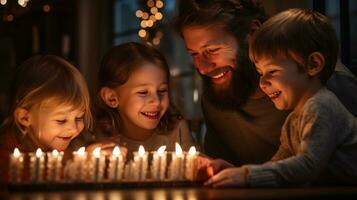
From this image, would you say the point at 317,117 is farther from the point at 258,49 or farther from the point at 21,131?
the point at 21,131

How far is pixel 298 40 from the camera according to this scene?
2297 mm

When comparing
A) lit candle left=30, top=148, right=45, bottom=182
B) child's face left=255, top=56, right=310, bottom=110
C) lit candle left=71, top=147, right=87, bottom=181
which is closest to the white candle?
lit candle left=71, top=147, right=87, bottom=181

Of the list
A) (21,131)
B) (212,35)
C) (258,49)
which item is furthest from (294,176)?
(21,131)

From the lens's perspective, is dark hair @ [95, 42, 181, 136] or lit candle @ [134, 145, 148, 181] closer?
lit candle @ [134, 145, 148, 181]

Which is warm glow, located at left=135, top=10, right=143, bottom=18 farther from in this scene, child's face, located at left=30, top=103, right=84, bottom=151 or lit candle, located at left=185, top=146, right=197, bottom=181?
lit candle, located at left=185, top=146, right=197, bottom=181

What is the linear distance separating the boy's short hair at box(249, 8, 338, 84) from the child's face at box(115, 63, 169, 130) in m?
0.69

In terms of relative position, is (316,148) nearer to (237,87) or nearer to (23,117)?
(237,87)

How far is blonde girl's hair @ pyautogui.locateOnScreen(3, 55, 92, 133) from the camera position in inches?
110

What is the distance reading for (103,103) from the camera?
3.18 m

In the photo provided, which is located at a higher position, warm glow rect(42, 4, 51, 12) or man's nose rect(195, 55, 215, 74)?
warm glow rect(42, 4, 51, 12)

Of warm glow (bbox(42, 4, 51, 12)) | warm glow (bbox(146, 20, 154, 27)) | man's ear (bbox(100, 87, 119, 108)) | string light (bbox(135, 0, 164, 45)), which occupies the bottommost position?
man's ear (bbox(100, 87, 119, 108))

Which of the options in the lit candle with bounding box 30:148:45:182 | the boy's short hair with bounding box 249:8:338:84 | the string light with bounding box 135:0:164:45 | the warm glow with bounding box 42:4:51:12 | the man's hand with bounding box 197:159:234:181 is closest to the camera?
the lit candle with bounding box 30:148:45:182

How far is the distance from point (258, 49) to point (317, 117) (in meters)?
0.34

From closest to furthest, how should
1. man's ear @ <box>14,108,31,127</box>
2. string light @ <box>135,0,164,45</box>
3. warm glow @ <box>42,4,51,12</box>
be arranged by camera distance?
1. man's ear @ <box>14,108,31,127</box>
2. string light @ <box>135,0,164,45</box>
3. warm glow @ <box>42,4,51,12</box>
